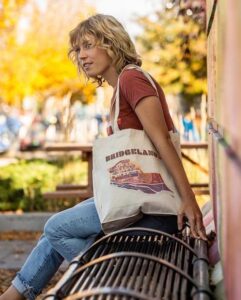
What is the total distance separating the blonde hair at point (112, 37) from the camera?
→ 4180mm

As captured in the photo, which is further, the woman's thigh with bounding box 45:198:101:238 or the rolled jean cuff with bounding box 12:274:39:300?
the rolled jean cuff with bounding box 12:274:39:300

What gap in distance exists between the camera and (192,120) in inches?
548

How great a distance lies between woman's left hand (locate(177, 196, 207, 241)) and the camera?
12.4 ft

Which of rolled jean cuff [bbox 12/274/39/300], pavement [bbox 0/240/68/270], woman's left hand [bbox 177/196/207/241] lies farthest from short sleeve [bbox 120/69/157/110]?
pavement [bbox 0/240/68/270]

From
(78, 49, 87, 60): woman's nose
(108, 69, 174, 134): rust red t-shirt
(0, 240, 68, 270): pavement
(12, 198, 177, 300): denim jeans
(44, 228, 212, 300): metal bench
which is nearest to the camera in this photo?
(44, 228, 212, 300): metal bench

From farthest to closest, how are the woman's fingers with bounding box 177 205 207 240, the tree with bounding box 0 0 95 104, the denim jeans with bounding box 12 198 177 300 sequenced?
the tree with bounding box 0 0 95 104 → the denim jeans with bounding box 12 198 177 300 → the woman's fingers with bounding box 177 205 207 240

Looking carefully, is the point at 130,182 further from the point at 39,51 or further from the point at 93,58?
the point at 39,51

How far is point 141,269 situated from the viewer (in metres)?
3.42

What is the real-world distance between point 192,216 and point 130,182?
12.1 inches

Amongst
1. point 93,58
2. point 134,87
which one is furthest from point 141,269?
point 93,58

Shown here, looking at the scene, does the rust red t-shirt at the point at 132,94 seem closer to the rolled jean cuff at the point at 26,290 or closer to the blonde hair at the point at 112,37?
the blonde hair at the point at 112,37

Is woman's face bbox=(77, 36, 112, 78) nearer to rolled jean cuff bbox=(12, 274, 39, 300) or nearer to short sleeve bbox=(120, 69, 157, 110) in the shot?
short sleeve bbox=(120, 69, 157, 110)

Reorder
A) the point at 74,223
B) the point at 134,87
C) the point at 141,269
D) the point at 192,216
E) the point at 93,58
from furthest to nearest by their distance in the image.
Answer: the point at 93,58 < the point at 74,223 < the point at 134,87 < the point at 192,216 < the point at 141,269

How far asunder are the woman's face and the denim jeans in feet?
2.09
